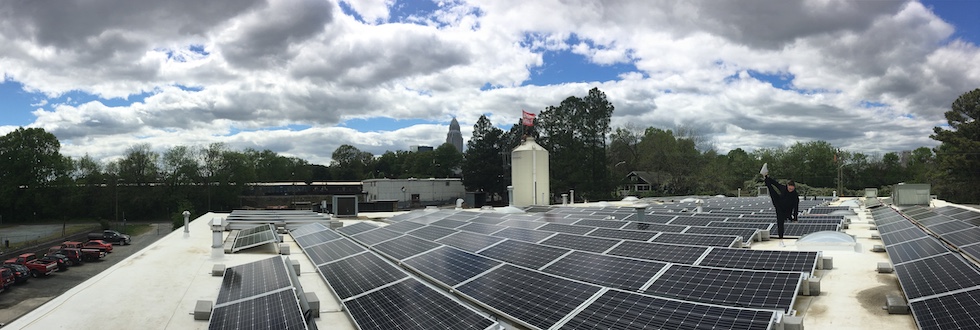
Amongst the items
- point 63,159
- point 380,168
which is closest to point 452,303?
point 63,159

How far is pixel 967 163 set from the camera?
52562 mm

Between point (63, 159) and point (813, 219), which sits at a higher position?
point (63, 159)

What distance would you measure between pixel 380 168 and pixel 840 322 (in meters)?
133

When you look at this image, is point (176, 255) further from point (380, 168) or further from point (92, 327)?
point (380, 168)

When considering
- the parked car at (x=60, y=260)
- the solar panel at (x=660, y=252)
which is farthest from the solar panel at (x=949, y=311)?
the parked car at (x=60, y=260)

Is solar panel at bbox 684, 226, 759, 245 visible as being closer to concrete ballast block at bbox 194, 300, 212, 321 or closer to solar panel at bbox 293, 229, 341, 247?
solar panel at bbox 293, 229, 341, 247

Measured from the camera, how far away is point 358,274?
43.9 feet

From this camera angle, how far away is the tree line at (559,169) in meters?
68.5

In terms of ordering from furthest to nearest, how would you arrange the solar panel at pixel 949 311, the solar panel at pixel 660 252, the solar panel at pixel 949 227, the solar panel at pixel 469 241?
the solar panel at pixel 949 227 < the solar panel at pixel 469 241 < the solar panel at pixel 660 252 < the solar panel at pixel 949 311

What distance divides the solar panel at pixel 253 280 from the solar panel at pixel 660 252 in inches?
348

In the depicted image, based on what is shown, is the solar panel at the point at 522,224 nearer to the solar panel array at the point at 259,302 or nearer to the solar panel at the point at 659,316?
the solar panel array at the point at 259,302

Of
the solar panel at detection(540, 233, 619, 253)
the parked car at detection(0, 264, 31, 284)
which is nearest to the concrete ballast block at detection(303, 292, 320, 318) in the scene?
the solar panel at detection(540, 233, 619, 253)

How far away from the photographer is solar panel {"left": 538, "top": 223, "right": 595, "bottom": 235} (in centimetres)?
1928

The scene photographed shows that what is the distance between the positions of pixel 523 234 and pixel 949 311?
42.3 feet
